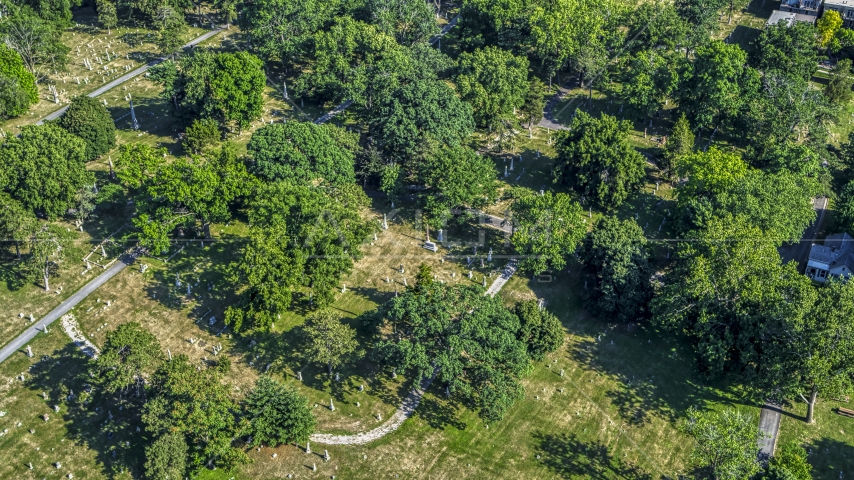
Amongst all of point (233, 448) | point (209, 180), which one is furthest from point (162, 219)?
point (233, 448)

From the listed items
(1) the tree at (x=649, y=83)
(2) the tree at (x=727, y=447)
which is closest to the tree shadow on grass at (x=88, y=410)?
(2) the tree at (x=727, y=447)

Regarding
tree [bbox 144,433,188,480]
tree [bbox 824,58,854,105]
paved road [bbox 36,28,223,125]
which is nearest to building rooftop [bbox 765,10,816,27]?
tree [bbox 824,58,854,105]

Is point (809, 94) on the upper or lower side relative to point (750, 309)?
upper

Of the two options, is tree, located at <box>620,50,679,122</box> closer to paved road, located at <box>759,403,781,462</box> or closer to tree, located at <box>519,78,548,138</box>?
tree, located at <box>519,78,548,138</box>

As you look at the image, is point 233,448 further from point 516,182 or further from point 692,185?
point 692,185

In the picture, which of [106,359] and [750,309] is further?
[750,309]
